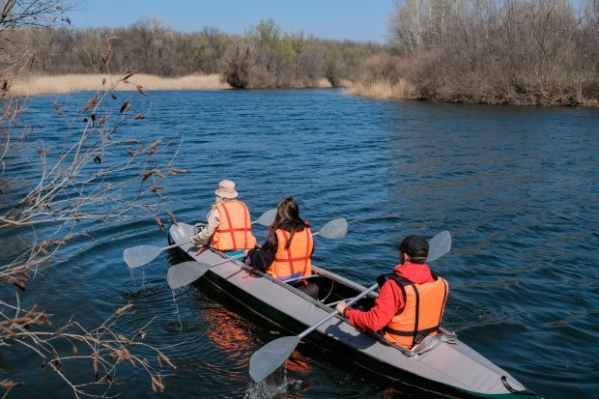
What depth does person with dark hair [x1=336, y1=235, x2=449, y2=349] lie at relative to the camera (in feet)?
15.1

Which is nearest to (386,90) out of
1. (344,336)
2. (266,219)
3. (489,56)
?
(489,56)

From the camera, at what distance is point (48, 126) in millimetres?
21344

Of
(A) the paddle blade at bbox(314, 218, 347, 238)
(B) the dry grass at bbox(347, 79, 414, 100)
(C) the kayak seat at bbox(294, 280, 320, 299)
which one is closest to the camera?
(C) the kayak seat at bbox(294, 280, 320, 299)

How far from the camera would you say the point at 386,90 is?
36.6 metres

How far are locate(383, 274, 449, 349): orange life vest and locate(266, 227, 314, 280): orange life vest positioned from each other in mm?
1525

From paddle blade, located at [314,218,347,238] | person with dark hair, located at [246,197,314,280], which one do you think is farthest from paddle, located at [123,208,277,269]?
paddle blade, located at [314,218,347,238]

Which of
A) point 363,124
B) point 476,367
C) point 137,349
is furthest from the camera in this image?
point 363,124

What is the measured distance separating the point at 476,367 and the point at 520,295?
2780mm

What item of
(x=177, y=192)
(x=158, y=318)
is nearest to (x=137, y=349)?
(x=158, y=318)

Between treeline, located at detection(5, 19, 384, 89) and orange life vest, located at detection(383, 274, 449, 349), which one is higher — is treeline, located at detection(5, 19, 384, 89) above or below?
above

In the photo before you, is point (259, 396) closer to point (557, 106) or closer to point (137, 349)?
point (137, 349)

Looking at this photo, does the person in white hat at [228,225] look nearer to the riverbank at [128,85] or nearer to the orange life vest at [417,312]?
the orange life vest at [417,312]

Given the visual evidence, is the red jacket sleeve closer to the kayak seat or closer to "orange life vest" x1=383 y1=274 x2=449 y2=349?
"orange life vest" x1=383 y1=274 x2=449 y2=349

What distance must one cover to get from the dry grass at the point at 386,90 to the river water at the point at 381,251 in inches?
575
